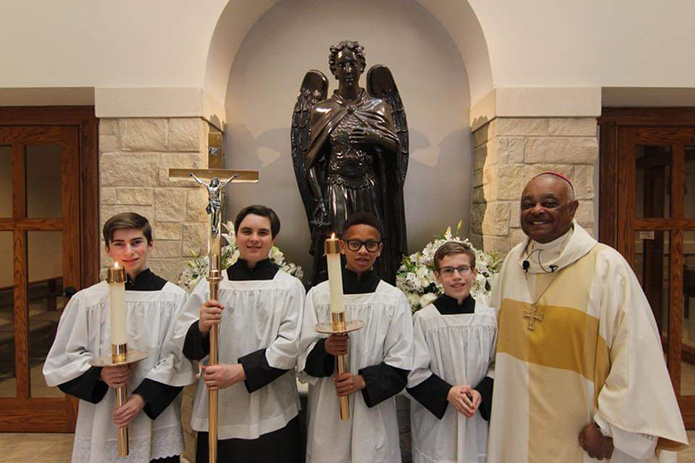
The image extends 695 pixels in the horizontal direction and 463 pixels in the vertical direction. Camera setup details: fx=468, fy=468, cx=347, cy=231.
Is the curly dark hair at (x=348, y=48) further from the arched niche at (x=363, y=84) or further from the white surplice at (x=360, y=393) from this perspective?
the white surplice at (x=360, y=393)

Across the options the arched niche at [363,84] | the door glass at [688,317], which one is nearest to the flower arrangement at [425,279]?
the arched niche at [363,84]

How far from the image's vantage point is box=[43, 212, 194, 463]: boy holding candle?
1.97 metres

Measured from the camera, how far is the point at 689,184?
12.8 feet

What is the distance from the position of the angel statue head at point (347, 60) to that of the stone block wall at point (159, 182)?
106 cm

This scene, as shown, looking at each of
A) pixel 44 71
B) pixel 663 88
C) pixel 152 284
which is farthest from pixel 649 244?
pixel 44 71

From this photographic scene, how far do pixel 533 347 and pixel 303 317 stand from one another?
97cm

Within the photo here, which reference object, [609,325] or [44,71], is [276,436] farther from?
[44,71]

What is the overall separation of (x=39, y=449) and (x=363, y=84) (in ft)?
12.6

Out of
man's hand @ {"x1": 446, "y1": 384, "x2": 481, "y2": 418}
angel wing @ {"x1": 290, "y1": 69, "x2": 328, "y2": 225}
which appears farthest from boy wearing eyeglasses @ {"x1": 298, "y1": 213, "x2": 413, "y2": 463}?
angel wing @ {"x1": 290, "y1": 69, "x2": 328, "y2": 225}

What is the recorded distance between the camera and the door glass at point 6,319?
3852mm

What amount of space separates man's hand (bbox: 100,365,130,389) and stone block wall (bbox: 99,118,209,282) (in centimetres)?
154

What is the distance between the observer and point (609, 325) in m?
1.67

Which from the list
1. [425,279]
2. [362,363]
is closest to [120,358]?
[362,363]

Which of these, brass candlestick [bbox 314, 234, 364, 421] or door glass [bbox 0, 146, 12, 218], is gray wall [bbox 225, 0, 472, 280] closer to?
door glass [bbox 0, 146, 12, 218]
